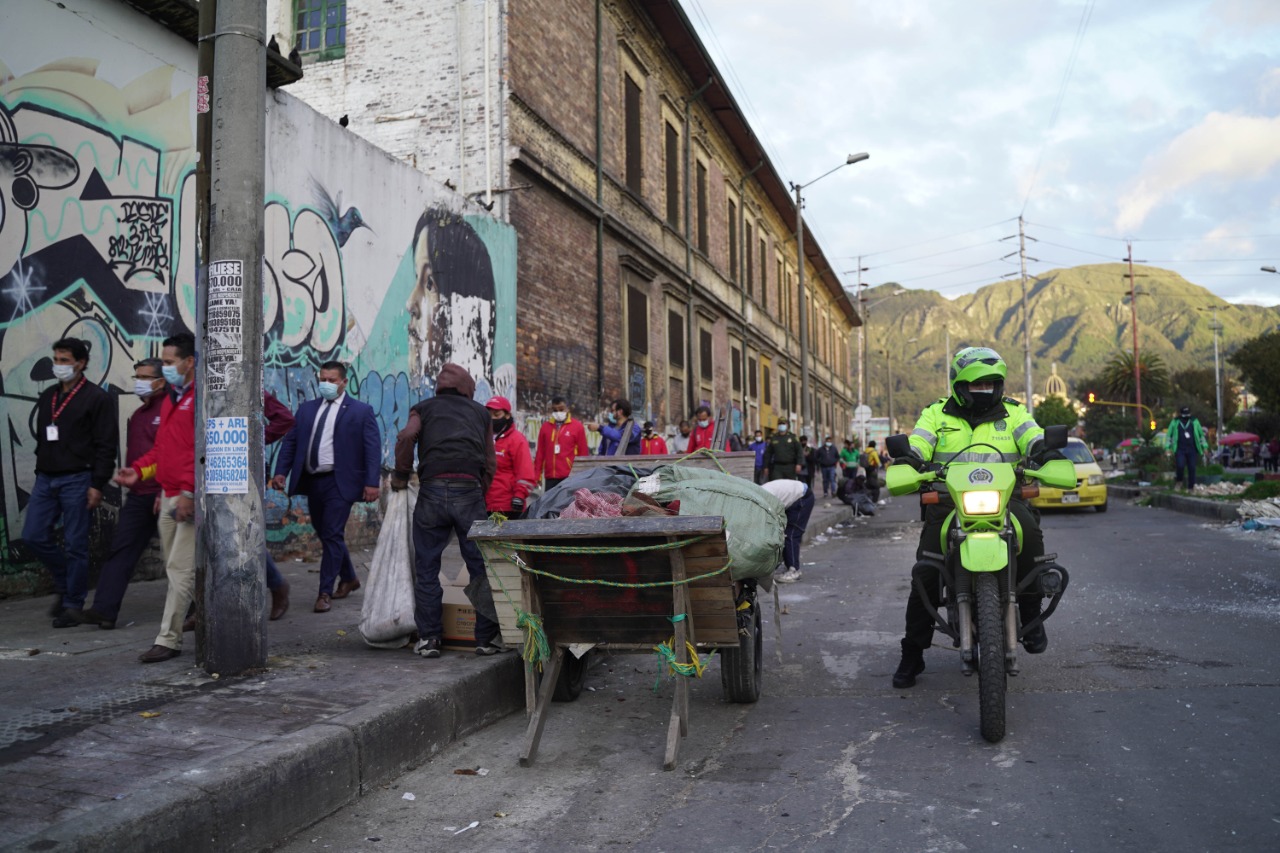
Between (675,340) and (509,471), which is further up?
(675,340)

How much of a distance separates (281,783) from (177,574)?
239 cm

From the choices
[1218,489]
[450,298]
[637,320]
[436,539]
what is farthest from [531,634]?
[1218,489]

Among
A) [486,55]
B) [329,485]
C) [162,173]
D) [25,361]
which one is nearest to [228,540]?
[329,485]

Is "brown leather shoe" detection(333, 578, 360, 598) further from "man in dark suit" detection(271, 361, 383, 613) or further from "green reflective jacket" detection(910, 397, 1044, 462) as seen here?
"green reflective jacket" detection(910, 397, 1044, 462)

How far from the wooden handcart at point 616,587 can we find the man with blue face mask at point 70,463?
3593 mm

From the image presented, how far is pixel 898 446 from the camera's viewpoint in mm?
5094

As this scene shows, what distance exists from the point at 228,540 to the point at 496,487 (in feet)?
7.36

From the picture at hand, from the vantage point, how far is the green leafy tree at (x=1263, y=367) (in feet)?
125

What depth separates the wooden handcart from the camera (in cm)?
447

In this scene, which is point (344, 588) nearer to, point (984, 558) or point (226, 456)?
point (226, 456)

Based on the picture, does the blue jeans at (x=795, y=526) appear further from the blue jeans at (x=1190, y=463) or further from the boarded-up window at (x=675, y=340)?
the blue jeans at (x=1190, y=463)

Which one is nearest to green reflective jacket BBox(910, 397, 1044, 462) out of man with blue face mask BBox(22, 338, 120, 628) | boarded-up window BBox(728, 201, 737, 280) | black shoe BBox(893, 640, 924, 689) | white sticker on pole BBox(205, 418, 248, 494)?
black shoe BBox(893, 640, 924, 689)

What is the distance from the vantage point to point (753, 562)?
4.98 m

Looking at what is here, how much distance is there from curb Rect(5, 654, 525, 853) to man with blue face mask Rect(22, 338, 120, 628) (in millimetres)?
3246
